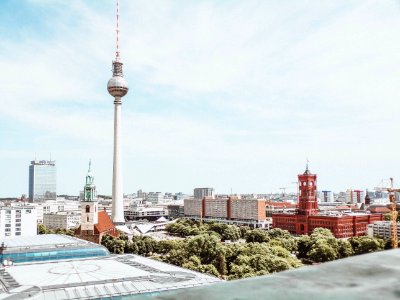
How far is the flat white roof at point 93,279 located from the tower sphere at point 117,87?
6234cm

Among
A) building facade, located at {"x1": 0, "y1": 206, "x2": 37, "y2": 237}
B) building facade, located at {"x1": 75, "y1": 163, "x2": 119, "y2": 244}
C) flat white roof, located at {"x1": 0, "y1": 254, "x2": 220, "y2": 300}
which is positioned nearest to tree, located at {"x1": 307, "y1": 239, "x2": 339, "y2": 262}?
flat white roof, located at {"x1": 0, "y1": 254, "x2": 220, "y2": 300}

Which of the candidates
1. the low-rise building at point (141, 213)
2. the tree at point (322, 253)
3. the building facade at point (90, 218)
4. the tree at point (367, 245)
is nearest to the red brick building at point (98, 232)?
the building facade at point (90, 218)

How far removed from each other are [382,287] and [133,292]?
80.0ft

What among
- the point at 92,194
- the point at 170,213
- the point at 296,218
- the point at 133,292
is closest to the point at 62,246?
the point at 133,292

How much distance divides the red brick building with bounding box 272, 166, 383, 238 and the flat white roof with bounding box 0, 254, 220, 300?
52.9 metres

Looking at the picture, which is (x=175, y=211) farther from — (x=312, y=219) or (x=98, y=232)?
(x=98, y=232)

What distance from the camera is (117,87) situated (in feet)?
315

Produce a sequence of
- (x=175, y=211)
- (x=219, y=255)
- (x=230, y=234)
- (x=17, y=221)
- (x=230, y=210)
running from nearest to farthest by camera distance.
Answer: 1. (x=219, y=255)
2. (x=230, y=234)
3. (x=17, y=221)
4. (x=230, y=210)
5. (x=175, y=211)

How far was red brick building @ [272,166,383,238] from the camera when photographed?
8156cm

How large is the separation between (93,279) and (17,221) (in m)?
64.3

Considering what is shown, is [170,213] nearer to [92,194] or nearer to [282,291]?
[92,194]

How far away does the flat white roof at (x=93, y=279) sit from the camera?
25578 millimetres

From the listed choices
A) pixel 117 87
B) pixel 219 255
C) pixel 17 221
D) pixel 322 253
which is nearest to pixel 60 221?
pixel 17 221

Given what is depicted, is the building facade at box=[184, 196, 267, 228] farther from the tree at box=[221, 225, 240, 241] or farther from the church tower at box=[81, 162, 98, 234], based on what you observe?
the church tower at box=[81, 162, 98, 234]
